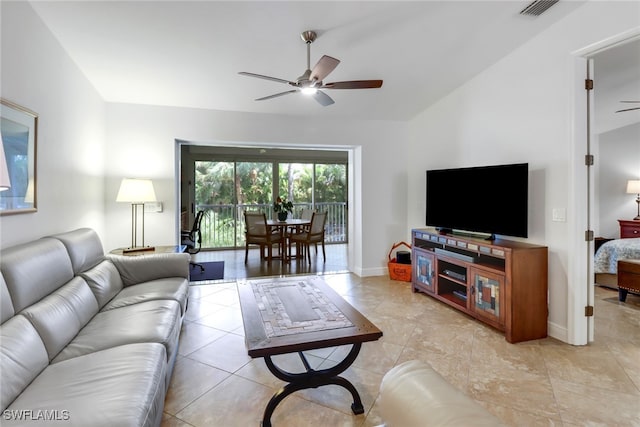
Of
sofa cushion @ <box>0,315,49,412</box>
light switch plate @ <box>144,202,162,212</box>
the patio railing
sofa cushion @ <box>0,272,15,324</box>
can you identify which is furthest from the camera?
the patio railing

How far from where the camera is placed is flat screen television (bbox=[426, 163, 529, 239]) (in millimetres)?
2947

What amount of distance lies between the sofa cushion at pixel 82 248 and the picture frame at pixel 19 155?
32 cm

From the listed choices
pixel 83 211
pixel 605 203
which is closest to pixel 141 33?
pixel 83 211

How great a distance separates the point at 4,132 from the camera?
1983mm

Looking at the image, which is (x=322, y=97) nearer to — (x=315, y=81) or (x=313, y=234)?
(x=315, y=81)

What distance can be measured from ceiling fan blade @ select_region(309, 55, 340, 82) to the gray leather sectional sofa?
216cm

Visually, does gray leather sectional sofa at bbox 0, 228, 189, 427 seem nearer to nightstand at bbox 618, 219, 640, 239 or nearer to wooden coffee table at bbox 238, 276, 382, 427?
wooden coffee table at bbox 238, 276, 382, 427

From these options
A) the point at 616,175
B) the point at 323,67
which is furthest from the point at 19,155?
the point at 616,175

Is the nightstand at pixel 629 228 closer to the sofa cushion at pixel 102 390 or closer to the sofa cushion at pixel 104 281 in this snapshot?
the sofa cushion at pixel 102 390

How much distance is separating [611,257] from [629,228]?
6.19 ft

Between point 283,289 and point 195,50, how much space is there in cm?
240

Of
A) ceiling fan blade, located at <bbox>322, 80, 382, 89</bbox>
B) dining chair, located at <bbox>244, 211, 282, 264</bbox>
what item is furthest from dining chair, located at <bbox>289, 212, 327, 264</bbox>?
ceiling fan blade, located at <bbox>322, 80, 382, 89</bbox>

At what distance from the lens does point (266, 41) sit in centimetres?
295

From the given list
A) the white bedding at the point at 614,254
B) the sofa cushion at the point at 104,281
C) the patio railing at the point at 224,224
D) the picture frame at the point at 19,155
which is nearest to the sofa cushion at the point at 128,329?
the sofa cushion at the point at 104,281
